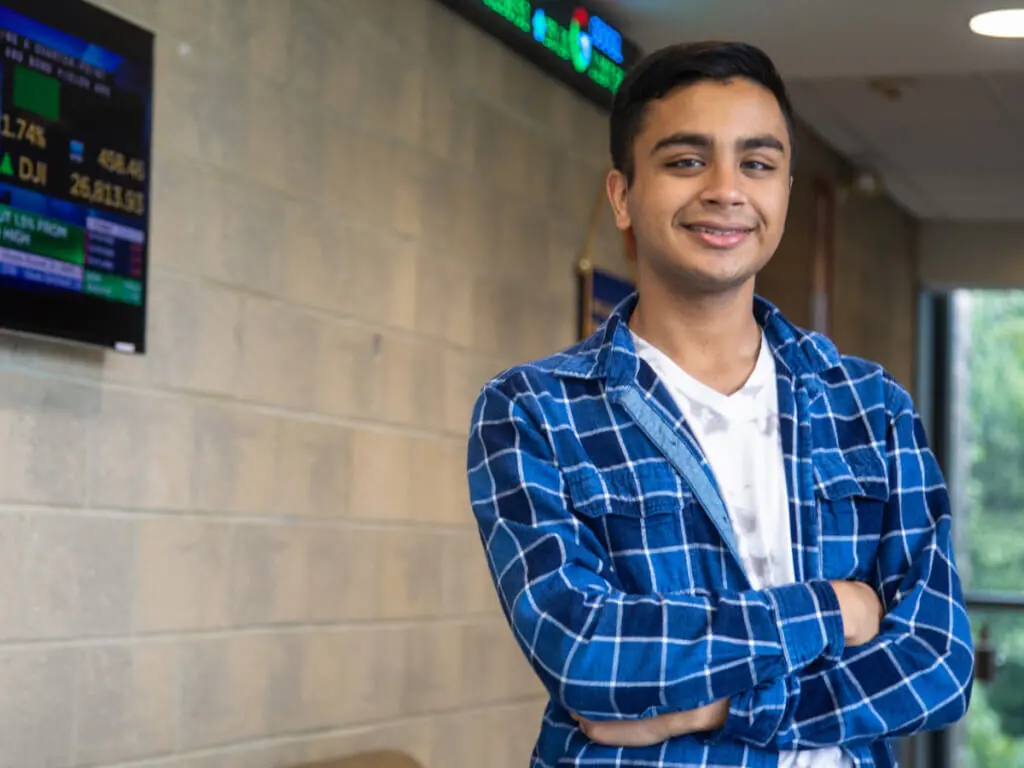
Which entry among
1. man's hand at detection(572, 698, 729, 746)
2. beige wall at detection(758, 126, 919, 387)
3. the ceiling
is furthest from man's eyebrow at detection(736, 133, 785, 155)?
beige wall at detection(758, 126, 919, 387)

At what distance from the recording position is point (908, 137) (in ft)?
19.1

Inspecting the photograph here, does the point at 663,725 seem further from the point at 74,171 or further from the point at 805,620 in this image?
the point at 74,171

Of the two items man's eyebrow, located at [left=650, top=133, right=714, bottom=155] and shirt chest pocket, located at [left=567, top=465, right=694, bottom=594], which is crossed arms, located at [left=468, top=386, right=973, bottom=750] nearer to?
shirt chest pocket, located at [left=567, top=465, right=694, bottom=594]

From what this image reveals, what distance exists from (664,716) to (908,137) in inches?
187

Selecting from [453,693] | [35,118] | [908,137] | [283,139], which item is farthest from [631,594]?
[908,137]

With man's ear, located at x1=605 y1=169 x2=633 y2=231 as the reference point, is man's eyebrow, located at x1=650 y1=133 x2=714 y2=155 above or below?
above

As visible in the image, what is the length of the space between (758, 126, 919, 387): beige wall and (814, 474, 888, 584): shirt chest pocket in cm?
383

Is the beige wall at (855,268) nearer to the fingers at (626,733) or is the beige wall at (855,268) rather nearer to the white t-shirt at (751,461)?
the white t-shirt at (751,461)

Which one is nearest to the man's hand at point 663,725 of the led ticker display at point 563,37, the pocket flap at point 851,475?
the pocket flap at point 851,475

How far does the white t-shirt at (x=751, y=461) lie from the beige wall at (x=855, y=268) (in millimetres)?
3819

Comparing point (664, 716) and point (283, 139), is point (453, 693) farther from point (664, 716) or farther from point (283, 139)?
point (664, 716)

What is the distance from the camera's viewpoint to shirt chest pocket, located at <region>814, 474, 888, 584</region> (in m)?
1.51

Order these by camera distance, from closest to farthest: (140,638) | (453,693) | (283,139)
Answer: (140,638) → (283,139) → (453,693)

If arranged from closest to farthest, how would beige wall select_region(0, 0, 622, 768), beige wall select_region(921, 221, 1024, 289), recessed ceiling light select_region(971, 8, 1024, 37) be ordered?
beige wall select_region(0, 0, 622, 768), recessed ceiling light select_region(971, 8, 1024, 37), beige wall select_region(921, 221, 1024, 289)
